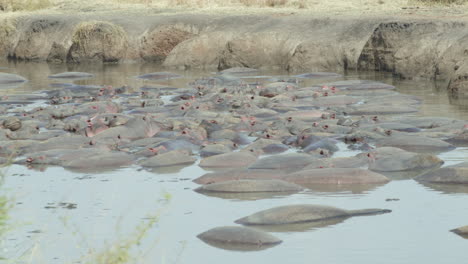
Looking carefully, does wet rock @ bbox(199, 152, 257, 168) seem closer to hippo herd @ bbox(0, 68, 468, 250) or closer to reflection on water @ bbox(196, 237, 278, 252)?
hippo herd @ bbox(0, 68, 468, 250)

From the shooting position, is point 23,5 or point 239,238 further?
point 23,5

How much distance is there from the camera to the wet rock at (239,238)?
709 cm

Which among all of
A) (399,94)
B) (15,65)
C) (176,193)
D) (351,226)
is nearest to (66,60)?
(15,65)

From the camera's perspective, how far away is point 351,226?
7609 millimetres

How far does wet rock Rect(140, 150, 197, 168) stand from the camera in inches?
404

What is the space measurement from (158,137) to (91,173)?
162cm

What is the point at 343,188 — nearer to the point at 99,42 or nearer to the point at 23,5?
the point at 99,42

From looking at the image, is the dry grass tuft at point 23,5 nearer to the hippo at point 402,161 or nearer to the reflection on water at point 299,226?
the hippo at point 402,161

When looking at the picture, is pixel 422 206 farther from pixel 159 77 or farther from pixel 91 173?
pixel 159 77

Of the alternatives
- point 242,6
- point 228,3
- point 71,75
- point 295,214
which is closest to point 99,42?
point 71,75

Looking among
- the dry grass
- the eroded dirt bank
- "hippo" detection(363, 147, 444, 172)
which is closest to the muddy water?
"hippo" detection(363, 147, 444, 172)

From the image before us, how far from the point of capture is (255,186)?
29.0 ft

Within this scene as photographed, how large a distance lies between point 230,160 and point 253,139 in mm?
1591

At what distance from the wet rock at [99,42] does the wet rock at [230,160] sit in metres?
15.1
